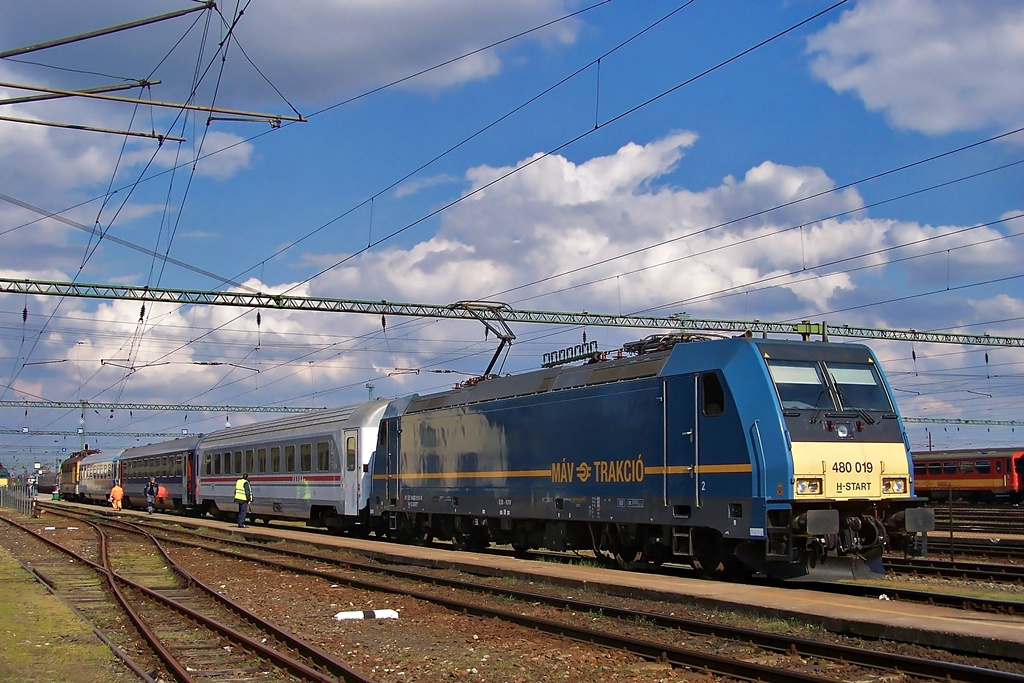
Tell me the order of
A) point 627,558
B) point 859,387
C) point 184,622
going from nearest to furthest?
point 184,622 < point 859,387 < point 627,558

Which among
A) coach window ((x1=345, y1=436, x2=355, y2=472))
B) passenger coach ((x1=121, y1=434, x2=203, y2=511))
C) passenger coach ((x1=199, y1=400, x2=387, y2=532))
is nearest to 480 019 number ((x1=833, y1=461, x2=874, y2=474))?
passenger coach ((x1=199, y1=400, x2=387, y2=532))

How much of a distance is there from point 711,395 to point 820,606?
4.03 m

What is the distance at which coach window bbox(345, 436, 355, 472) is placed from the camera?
30062 mm

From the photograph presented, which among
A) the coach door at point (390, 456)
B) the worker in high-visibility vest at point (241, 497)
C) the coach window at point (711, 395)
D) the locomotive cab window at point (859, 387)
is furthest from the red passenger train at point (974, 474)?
the coach window at point (711, 395)

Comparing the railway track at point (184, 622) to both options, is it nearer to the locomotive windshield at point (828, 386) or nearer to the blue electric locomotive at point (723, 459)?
the blue electric locomotive at point (723, 459)

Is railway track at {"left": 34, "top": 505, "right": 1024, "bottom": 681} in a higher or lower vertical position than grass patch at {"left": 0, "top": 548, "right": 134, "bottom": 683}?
higher

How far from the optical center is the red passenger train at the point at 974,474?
4978 cm

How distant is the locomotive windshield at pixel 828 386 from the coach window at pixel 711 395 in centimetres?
85

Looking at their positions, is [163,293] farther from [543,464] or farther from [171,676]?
[171,676]

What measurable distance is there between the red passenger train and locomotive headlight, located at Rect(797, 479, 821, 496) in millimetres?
36136

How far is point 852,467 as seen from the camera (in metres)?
15.3

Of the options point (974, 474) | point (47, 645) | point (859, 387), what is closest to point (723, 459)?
point (859, 387)

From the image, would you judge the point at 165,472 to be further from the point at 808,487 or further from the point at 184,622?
the point at 808,487

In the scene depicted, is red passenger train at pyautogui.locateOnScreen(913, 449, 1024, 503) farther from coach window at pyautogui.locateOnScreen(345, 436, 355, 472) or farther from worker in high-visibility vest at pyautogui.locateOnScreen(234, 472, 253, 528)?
worker in high-visibility vest at pyautogui.locateOnScreen(234, 472, 253, 528)
